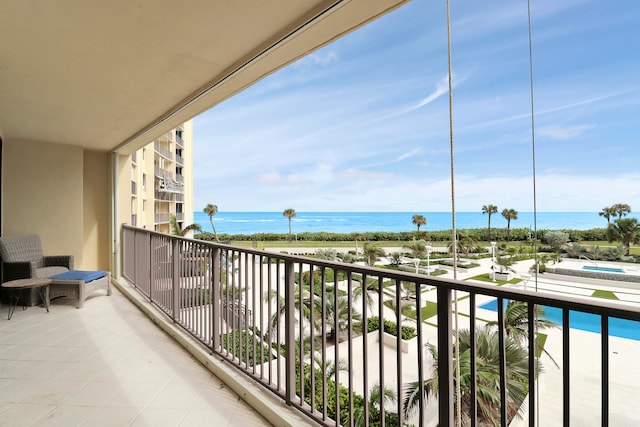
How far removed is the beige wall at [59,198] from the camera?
5.00 m

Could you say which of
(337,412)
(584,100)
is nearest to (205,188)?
(584,100)

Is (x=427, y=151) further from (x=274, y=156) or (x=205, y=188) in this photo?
(x=205, y=188)

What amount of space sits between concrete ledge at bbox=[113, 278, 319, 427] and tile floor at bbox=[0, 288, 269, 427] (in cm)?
5

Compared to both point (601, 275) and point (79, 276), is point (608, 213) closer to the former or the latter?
point (601, 275)

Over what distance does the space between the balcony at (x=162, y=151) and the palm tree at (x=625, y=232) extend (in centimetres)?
2340

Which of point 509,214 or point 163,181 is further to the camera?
point 163,181

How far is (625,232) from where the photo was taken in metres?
8.24

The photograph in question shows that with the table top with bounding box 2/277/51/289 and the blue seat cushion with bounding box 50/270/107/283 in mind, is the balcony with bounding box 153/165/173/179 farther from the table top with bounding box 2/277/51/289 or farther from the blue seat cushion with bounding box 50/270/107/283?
the table top with bounding box 2/277/51/289

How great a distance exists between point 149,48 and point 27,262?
12.6ft

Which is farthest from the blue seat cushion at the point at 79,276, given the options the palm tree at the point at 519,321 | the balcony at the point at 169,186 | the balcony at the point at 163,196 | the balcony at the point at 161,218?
the balcony at the point at 169,186

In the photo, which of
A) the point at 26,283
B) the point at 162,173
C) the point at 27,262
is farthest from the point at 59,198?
the point at 162,173

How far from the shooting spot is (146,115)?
12.9ft

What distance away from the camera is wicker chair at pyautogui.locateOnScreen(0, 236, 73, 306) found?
4.30 metres

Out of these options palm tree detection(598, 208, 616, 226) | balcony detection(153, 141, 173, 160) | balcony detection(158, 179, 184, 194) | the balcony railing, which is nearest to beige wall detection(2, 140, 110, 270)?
the balcony railing
